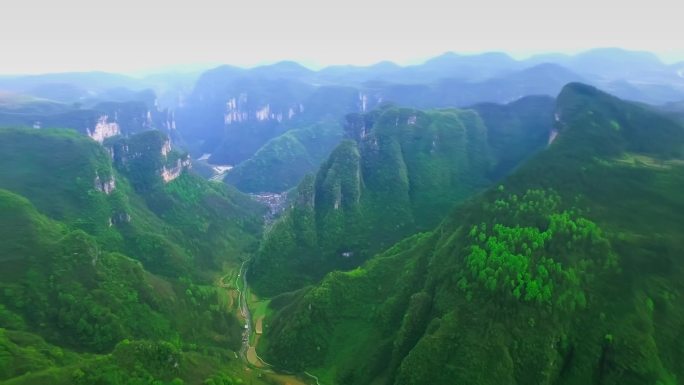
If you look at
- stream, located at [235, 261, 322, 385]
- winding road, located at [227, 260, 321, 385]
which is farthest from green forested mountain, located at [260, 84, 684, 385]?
winding road, located at [227, 260, 321, 385]

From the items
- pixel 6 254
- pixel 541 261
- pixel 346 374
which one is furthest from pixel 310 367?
pixel 6 254

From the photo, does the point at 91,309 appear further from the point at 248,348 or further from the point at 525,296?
the point at 525,296

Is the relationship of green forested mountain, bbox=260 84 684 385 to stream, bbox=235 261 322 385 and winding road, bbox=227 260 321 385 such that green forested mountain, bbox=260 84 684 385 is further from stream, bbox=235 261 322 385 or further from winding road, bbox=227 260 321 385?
winding road, bbox=227 260 321 385

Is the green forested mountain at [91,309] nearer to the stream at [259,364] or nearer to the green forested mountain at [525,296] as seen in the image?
the stream at [259,364]

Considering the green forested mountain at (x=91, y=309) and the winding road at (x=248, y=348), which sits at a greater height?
the green forested mountain at (x=91, y=309)

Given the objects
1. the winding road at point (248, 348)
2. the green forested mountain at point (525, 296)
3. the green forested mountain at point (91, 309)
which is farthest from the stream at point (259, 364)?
the green forested mountain at point (525, 296)

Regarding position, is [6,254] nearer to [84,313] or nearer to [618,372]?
[84,313]

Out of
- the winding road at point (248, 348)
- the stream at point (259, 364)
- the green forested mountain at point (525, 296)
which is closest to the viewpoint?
the green forested mountain at point (525, 296)

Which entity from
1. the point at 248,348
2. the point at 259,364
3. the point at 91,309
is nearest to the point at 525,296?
the point at 259,364
